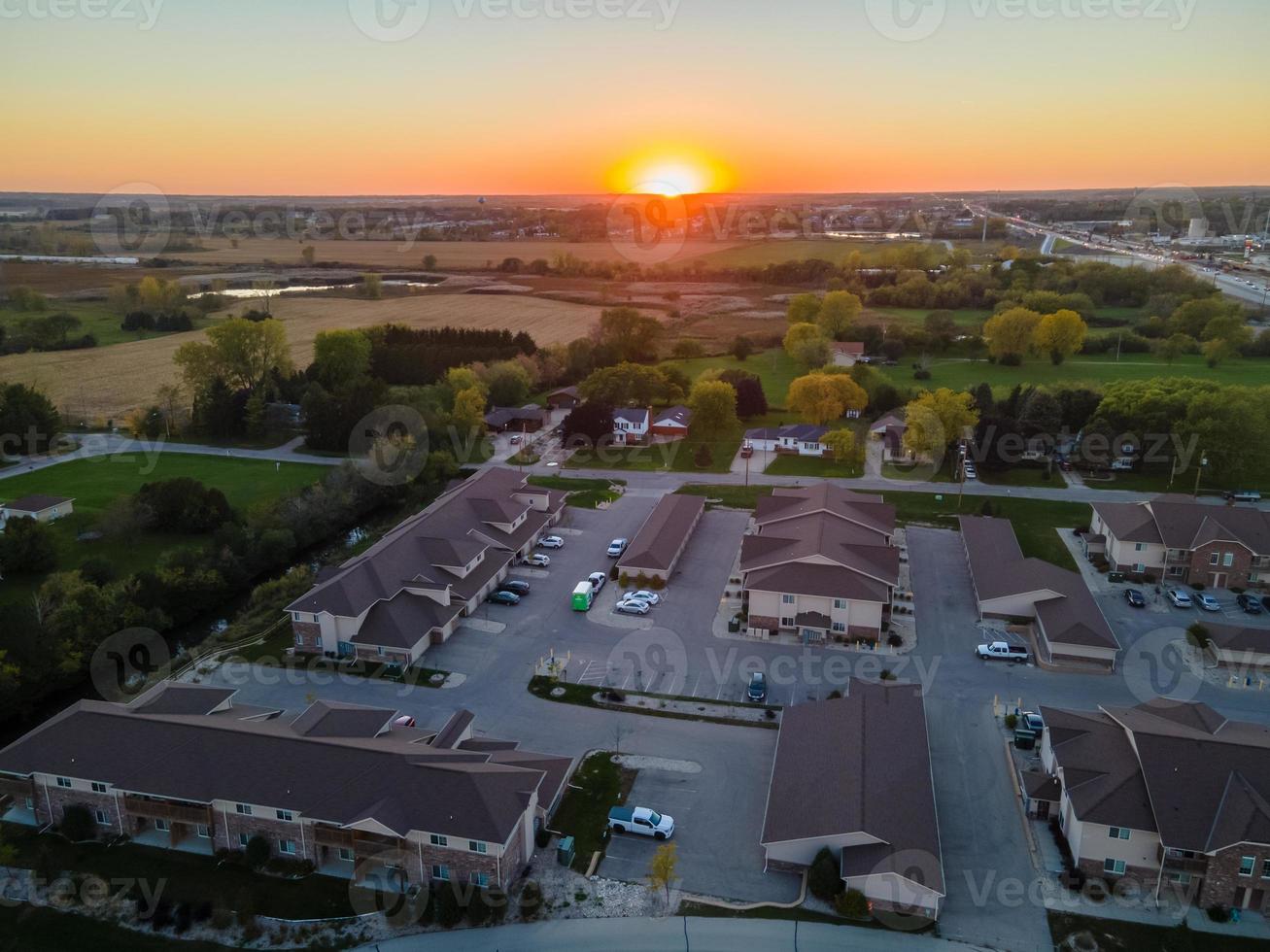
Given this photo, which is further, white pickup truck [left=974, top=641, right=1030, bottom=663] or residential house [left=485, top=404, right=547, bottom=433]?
residential house [left=485, top=404, right=547, bottom=433]

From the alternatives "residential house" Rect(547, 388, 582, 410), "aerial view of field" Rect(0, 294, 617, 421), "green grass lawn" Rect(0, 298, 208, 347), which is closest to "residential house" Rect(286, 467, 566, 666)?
"residential house" Rect(547, 388, 582, 410)

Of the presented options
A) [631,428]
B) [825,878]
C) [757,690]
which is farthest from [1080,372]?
[825,878]

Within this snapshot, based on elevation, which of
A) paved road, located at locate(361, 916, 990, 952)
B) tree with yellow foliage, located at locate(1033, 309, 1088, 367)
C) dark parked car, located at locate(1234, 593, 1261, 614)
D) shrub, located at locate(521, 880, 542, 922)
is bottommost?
paved road, located at locate(361, 916, 990, 952)

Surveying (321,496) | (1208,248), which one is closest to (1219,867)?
(321,496)

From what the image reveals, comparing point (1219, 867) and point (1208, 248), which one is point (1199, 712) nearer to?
point (1219, 867)

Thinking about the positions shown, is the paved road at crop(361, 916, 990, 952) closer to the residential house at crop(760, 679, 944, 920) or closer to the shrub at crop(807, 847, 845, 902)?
the shrub at crop(807, 847, 845, 902)

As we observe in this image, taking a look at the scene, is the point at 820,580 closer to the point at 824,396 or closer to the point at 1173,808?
the point at 1173,808
